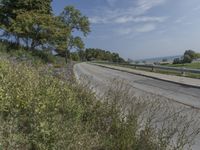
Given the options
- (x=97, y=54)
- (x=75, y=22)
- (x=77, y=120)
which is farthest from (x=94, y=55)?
(x=77, y=120)

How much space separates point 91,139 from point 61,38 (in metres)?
34.7

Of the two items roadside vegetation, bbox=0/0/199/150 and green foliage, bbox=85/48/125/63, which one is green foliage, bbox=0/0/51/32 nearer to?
roadside vegetation, bbox=0/0/199/150

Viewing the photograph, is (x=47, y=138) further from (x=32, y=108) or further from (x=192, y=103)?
(x=192, y=103)

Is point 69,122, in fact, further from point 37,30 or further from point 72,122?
point 37,30

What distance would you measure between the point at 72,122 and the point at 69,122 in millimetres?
156

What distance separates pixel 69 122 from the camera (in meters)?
5.06

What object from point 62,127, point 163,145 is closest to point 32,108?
point 62,127

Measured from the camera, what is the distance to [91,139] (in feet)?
15.6

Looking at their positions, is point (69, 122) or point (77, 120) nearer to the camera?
point (69, 122)

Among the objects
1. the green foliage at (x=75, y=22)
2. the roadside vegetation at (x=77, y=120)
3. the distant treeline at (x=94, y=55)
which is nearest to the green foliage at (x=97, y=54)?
the distant treeline at (x=94, y=55)

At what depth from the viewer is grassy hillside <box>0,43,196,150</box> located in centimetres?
427

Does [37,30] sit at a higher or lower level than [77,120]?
higher

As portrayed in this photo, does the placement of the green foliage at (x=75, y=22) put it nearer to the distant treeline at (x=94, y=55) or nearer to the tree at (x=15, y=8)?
the tree at (x=15, y=8)

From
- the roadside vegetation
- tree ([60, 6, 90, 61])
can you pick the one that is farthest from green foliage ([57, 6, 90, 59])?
the roadside vegetation
